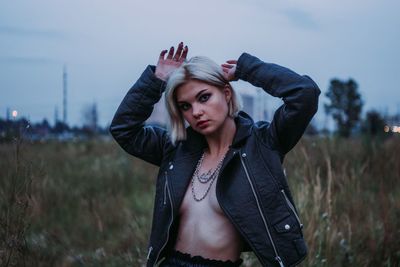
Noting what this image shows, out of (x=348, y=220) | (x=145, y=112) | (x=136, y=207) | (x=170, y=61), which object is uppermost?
(x=170, y=61)

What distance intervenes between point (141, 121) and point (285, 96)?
78 centimetres

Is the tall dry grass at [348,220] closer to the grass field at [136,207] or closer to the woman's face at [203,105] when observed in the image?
the grass field at [136,207]

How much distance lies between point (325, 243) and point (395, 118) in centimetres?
912

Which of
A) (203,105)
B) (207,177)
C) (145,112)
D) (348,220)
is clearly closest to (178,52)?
(145,112)

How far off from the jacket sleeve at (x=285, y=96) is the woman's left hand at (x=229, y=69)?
2.1 inches

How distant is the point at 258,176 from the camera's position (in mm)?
2576

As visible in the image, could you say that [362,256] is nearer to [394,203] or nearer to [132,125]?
[394,203]

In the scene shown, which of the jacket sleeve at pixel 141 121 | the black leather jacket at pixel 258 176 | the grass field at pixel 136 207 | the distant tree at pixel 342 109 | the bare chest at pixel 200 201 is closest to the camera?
the black leather jacket at pixel 258 176

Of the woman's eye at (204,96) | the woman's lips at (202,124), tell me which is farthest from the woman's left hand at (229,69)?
the woman's lips at (202,124)

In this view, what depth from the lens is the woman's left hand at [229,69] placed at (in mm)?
2811

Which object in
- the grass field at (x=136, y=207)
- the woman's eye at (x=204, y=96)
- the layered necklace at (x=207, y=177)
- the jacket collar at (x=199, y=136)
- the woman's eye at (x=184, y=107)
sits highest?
the woman's eye at (x=204, y=96)

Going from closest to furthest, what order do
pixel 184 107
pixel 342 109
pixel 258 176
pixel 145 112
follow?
1. pixel 258 176
2. pixel 184 107
3. pixel 145 112
4. pixel 342 109

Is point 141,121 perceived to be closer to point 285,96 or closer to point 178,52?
point 178,52

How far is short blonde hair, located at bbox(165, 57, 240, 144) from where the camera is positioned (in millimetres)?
2748
